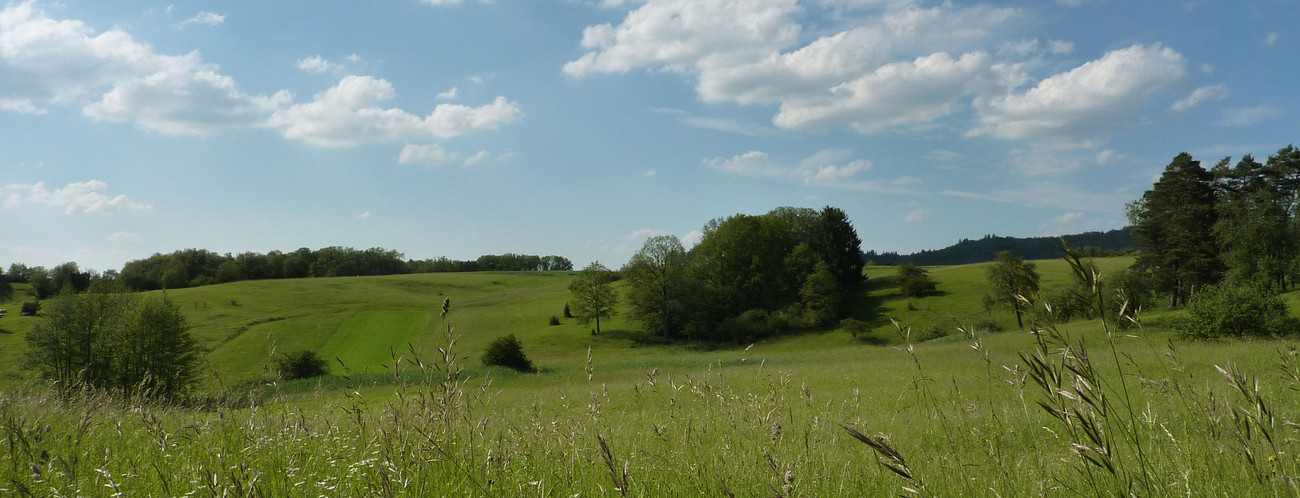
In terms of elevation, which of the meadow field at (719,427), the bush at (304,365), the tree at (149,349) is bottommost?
the bush at (304,365)

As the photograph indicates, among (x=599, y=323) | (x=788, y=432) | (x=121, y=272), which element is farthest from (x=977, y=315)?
(x=121, y=272)

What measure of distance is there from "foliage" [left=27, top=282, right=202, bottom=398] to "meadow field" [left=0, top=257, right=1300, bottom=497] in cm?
395

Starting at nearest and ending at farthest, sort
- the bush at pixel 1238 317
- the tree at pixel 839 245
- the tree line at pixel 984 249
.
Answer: the bush at pixel 1238 317 → the tree at pixel 839 245 → the tree line at pixel 984 249

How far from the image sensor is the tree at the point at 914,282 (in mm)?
65938

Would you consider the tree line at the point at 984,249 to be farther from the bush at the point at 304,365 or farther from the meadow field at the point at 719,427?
the bush at the point at 304,365

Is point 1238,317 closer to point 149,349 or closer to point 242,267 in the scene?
point 149,349

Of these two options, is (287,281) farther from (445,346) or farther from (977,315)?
(445,346)

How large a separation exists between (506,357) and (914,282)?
47.3 m

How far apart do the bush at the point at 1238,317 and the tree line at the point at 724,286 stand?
110ft

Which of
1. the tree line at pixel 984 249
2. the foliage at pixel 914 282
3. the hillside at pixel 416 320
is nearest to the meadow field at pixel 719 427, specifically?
the hillside at pixel 416 320

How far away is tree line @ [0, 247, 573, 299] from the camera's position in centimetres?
7769

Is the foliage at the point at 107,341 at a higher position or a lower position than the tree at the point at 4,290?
lower

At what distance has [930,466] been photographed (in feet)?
16.3

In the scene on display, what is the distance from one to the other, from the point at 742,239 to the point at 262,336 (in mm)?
48154
